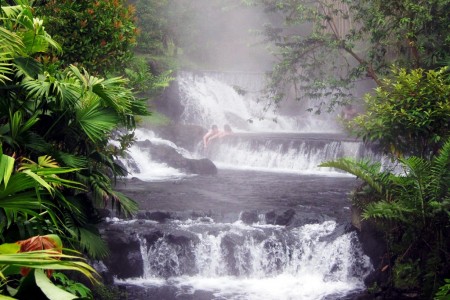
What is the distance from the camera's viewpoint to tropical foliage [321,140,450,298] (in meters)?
7.81

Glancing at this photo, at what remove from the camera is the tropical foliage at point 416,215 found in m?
7.81

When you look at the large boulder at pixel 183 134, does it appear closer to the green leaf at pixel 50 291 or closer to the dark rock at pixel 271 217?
the dark rock at pixel 271 217

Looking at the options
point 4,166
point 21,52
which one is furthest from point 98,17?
point 4,166

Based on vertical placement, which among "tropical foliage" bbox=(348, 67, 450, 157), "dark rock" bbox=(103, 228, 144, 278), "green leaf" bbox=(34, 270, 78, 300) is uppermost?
"tropical foliage" bbox=(348, 67, 450, 157)

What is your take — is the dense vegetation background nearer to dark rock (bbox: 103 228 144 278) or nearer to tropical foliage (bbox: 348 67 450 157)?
tropical foliage (bbox: 348 67 450 157)

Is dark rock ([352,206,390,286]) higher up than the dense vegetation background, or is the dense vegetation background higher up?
the dense vegetation background

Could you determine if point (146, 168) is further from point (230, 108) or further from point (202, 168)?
point (230, 108)

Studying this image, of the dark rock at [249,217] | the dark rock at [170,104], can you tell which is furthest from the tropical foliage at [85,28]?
the dark rock at [170,104]

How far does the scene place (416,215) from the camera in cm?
815

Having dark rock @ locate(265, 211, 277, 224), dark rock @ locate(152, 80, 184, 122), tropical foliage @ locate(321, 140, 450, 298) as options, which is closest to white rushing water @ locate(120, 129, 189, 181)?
dark rock @ locate(152, 80, 184, 122)

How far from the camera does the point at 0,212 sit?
11.6 feet

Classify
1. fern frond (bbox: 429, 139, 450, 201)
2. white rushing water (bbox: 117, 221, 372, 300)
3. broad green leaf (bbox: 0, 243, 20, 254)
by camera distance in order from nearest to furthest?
broad green leaf (bbox: 0, 243, 20, 254) → fern frond (bbox: 429, 139, 450, 201) → white rushing water (bbox: 117, 221, 372, 300)

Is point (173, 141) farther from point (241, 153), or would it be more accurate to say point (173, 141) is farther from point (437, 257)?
point (437, 257)

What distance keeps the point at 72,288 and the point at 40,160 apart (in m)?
1.15
